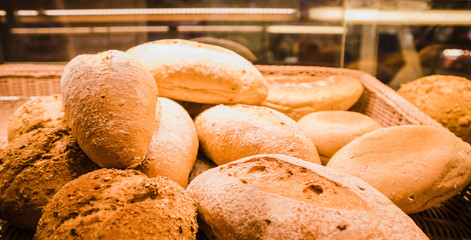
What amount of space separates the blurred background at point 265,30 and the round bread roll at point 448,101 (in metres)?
0.43

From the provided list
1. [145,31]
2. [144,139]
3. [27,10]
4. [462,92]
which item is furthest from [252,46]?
[27,10]

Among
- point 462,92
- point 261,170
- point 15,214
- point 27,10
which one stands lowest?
point 15,214

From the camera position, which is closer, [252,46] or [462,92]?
[462,92]

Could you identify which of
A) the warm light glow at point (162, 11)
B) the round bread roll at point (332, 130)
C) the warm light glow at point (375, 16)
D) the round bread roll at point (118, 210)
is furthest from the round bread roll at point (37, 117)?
the warm light glow at point (375, 16)

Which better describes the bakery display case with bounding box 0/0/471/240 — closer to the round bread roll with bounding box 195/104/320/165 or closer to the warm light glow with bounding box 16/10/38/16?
the warm light glow with bounding box 16/10/38/16

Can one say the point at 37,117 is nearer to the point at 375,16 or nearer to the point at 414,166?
the point at 414,166

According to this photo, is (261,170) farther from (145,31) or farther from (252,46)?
(145,31)

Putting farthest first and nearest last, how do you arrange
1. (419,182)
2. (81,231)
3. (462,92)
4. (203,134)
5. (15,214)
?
(462,92) → (203,134) → (419,182) → (15,214) → (81,231)

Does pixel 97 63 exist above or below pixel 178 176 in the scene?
above

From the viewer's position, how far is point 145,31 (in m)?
2.20

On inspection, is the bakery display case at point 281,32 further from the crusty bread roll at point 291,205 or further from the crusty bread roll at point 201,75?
the crusty bread roll at point 291,205

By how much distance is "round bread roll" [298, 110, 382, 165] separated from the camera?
131 centimetres

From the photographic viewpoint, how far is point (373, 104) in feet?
5.50

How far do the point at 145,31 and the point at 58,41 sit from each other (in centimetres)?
67
